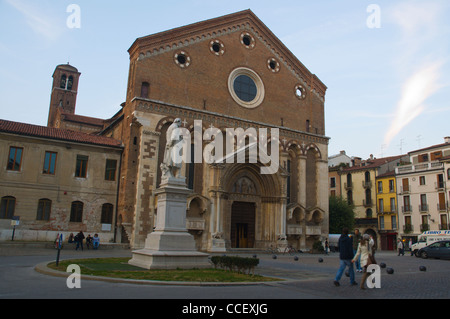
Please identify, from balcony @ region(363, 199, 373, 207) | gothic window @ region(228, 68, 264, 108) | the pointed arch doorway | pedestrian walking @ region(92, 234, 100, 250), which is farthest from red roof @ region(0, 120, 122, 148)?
balcony @ region(363, 199, 373, 207)

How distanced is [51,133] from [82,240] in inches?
326

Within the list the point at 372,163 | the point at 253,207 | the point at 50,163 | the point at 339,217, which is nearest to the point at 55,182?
the point at 50,163

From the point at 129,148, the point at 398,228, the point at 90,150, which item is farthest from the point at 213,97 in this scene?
the point at 398,228

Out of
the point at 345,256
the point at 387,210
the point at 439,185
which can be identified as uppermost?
the point at 439,185

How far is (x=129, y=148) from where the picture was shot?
28047mm

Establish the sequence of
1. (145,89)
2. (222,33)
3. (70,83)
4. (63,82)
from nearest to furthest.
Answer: (145,89) → (222,33) → (63,82) → (70,83)

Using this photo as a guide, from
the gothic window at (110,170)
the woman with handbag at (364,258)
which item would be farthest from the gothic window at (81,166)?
the woman with handbag at (364,258)

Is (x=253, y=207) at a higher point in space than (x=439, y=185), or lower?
lower

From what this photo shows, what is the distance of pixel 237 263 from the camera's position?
43.9 ft

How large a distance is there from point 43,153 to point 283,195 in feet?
61.9

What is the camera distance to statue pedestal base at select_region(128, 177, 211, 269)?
1383cm

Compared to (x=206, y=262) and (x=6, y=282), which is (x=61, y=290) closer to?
(x=6, y=282)

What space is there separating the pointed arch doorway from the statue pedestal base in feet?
53.9

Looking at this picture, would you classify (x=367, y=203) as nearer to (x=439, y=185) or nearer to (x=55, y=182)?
(x=439, y=185)
